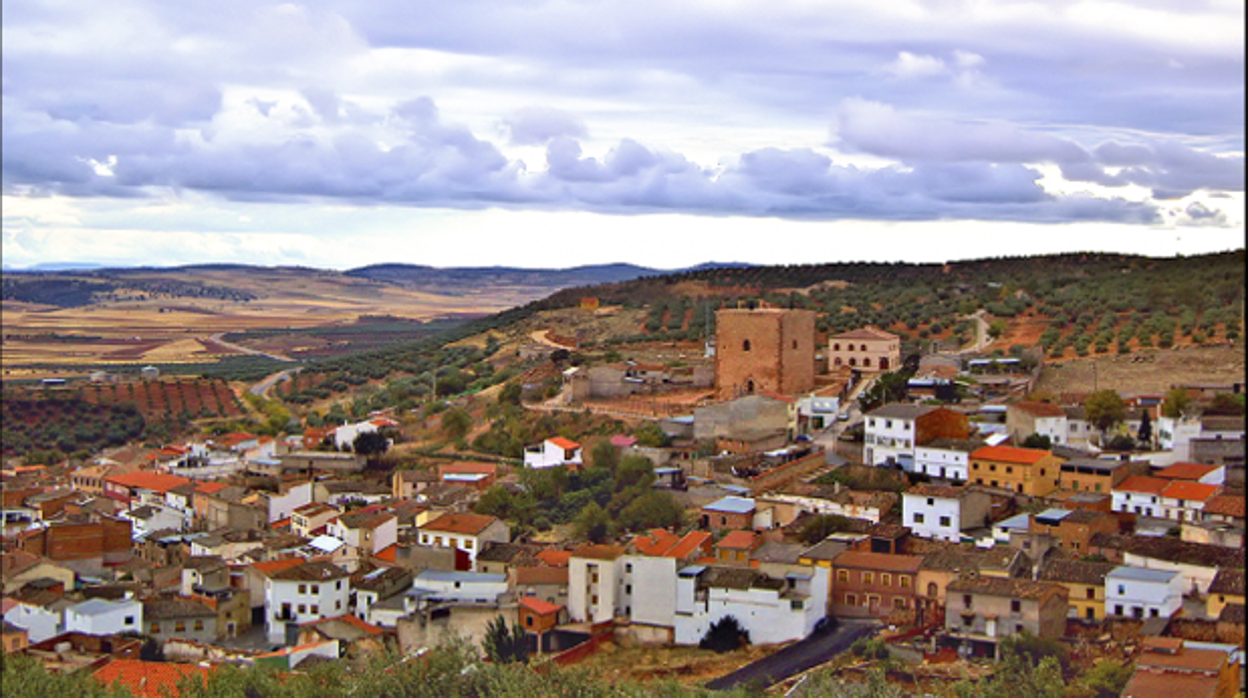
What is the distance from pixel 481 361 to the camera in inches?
1367

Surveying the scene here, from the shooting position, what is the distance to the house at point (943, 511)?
57.0ft

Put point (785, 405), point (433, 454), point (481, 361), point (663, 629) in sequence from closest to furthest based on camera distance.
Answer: point (663, 629) → point (785, 405) → point (433, 454) → point (481, 361)

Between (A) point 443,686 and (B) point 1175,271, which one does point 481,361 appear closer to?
(B) point 1175,271

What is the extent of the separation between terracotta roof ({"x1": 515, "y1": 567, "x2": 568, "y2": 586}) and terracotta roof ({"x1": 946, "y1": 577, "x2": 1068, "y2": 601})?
4.38m

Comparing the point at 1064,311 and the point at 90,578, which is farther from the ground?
the point at 1064,311

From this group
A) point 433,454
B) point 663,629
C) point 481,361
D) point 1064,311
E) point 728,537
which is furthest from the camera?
point 481,361

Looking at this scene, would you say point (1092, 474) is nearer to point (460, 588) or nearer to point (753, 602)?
point (753, 602)

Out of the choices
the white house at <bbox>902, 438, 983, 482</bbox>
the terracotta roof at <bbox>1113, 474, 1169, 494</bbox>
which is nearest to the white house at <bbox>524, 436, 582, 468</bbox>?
the white house at <bbox>902, 438, 983, 482</bbox>

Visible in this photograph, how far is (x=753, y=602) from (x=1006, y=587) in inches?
106

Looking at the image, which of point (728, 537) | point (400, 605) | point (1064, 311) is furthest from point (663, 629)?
point (1064, 311)

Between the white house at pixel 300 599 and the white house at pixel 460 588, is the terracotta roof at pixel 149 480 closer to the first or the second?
the white house at pixel 300 599

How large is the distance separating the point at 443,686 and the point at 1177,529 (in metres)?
9.22

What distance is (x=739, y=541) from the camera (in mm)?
17062

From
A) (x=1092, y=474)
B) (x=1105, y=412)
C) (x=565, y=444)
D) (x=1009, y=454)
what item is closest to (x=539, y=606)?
(x=565, y=444)
